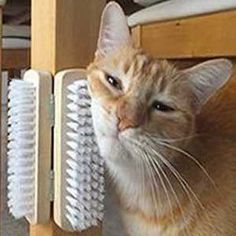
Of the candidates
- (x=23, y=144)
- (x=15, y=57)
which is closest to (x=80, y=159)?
(x=23, y=144)

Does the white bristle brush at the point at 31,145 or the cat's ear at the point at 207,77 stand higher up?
the cat's ear at the point at 207,77

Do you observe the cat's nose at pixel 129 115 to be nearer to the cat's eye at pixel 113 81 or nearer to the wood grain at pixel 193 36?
→ the cat's eye at pixel 113 81

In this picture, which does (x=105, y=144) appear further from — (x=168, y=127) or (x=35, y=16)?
(x=35, y=16)

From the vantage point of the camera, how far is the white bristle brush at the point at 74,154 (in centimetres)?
94

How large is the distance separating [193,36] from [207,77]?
0.75ft

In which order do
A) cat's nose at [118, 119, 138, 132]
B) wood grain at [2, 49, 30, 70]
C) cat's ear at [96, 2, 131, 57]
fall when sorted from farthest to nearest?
wood grain at [2, 49, 30, 70]
cat's ear at [96, 2, 131, 57]
cat's nose at [118, 119, 138, 132]

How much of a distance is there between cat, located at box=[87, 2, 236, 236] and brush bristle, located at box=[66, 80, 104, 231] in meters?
0.02

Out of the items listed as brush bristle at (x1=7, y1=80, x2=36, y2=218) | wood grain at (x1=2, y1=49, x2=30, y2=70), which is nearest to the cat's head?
brush bristle at (x1=7, y1=80, x2=36, y2=218)

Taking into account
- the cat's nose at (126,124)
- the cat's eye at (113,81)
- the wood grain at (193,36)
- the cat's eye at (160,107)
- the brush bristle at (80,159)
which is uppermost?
the wood grain at (193,36)

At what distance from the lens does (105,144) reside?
92cm

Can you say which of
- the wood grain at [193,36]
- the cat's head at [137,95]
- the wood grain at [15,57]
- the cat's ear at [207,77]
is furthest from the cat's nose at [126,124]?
the wood grain at [15,57]

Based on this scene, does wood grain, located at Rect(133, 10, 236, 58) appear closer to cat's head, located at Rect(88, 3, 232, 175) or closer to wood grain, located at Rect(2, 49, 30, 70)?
cat's head, located at Rect(88, 3, 232, 175)

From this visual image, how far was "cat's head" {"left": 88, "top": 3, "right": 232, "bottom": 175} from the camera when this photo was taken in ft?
2.90

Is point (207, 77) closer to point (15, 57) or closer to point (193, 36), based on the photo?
point (193, 36)
